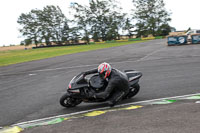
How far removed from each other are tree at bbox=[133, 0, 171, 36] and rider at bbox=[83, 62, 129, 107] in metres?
76.3

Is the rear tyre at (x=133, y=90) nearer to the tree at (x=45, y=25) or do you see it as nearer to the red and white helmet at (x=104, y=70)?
the red and white helmet at (x=104, y=70)

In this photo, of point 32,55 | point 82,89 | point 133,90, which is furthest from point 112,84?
point 32,55

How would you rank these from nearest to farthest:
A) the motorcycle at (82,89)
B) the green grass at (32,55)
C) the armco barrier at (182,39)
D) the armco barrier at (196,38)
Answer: the motorcycle at (82,89) → the green grass at (32,55) → the armco barrier at (196,38) → the armco barrier at (182,39)

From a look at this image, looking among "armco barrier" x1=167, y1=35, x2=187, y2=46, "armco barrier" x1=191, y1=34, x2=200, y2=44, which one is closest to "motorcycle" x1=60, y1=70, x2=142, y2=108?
"armco barrier" x1=167, y1=35, x2=187, y2=46

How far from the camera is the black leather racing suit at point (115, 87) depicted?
642cm

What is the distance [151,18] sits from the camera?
8094 centimetres

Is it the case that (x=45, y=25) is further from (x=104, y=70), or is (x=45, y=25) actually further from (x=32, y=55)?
(x=104, y=70)

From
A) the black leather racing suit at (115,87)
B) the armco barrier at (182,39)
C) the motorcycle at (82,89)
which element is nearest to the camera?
the black leather racing suit at (115,87)

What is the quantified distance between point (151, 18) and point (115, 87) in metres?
79.2

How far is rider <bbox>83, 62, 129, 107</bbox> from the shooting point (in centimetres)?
642

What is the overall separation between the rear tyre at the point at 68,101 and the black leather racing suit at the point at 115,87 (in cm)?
93

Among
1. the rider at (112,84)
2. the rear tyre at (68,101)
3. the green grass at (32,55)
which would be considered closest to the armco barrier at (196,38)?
the green grass at (32,55)

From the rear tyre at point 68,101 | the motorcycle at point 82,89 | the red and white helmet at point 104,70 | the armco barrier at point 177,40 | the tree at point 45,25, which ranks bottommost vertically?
the rear tyre at point 68,101

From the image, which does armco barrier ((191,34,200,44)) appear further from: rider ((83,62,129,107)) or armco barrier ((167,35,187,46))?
rider ((83,62,129,107))
